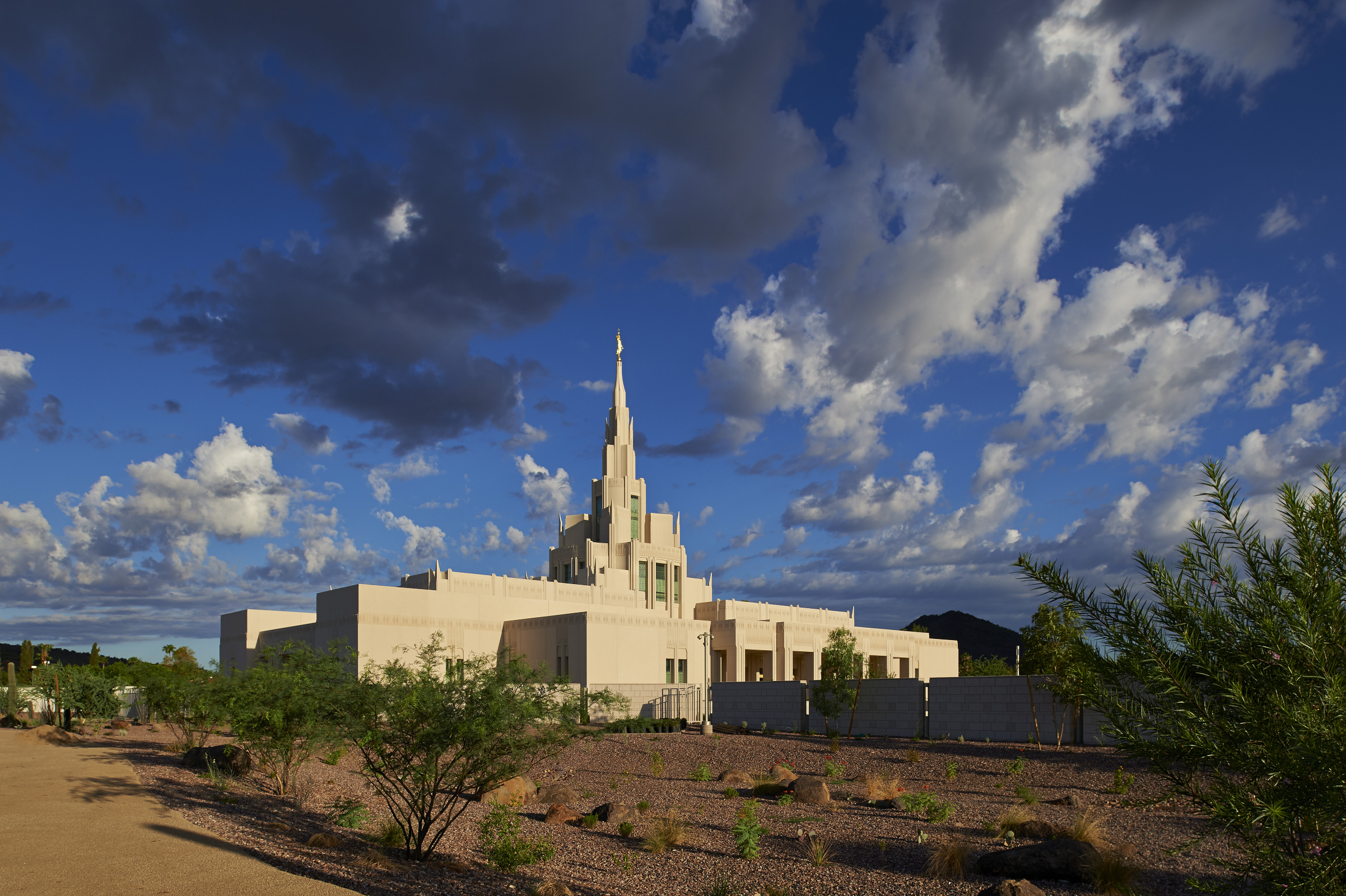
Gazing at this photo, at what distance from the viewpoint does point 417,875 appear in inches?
454

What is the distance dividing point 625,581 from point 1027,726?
143 ft

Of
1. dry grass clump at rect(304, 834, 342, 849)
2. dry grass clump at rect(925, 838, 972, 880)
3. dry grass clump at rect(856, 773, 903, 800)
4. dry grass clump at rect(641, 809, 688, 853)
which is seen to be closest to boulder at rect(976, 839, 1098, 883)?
dry grass clump at rect(925, 838, 972, 880)

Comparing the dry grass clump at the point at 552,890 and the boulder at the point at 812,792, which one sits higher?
the dry grass clump at the point at 552,890

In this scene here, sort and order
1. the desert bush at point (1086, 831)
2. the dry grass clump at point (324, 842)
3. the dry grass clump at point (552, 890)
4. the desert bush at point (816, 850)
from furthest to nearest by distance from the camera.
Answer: the dry grass clump at point (324, 842), the desert bush at point (1086, 831), the desert bush at point (816, 850), the dry grass clump at point (552, 890)

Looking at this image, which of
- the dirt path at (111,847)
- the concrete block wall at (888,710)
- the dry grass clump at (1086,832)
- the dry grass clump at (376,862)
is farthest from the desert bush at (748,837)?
the concrete block wall at (888,710)

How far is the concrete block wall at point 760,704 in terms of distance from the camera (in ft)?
115

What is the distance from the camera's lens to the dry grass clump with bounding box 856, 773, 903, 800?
1831cm

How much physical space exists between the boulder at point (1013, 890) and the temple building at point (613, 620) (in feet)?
108

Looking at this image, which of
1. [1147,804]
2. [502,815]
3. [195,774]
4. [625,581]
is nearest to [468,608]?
[625,581]

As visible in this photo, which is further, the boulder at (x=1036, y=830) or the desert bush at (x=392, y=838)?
the boulder at (x=1036, y=830)

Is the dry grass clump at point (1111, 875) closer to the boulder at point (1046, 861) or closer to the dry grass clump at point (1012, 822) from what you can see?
the boulder at point (1046, 861)

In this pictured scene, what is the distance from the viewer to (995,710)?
92.5 feet

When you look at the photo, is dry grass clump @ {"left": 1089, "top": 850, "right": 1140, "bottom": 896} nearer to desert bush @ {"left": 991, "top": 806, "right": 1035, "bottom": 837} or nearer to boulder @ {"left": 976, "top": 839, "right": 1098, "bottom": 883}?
boulder @ {"left": 976, "top": 839, "right": 1098, "bottom": 883}

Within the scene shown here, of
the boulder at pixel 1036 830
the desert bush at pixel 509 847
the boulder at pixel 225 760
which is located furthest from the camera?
the boulder at pixel 225 760
